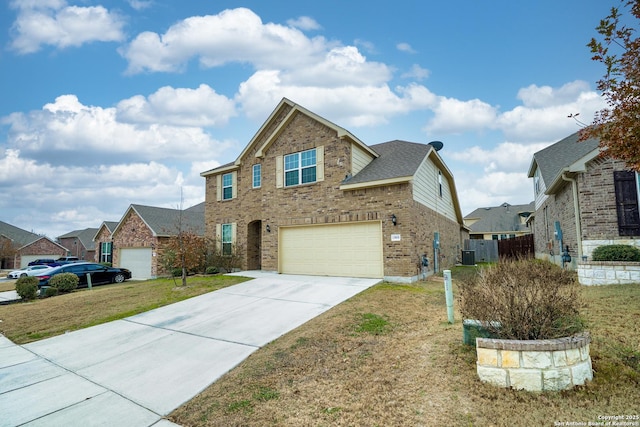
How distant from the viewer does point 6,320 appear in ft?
35.4

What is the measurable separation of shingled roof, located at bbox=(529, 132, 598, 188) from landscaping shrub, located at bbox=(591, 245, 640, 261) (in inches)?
182

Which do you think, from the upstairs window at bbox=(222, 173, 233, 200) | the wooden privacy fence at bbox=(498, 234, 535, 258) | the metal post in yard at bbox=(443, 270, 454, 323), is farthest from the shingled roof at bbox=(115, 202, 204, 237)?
the wooden privacy fence at bbox=(498, 234, 535, 258)

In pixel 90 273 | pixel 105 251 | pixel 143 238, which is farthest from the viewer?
pixel 105 251

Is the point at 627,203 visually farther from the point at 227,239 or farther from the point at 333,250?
the point at 227,239

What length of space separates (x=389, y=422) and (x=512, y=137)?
62.2 feet

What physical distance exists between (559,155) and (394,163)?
29.4 feet

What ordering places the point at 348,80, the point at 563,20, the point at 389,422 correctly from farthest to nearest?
1. the point at 348,80
2. the point at 563,20
3. the point at 389,422

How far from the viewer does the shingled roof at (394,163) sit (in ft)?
40.3

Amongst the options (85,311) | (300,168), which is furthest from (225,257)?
(85,311)

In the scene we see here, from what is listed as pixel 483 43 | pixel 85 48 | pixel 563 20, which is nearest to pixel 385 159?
pixel 483 43

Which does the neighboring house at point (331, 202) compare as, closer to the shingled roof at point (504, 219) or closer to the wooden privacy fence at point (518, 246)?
the wooden privacy fence at point (518, 246)

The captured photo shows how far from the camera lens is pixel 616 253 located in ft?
29.5

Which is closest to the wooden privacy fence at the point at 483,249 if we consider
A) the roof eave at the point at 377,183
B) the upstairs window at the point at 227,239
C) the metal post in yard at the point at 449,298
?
the roof eave at the point at 377,183

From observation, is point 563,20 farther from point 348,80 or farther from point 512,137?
point 512,137
